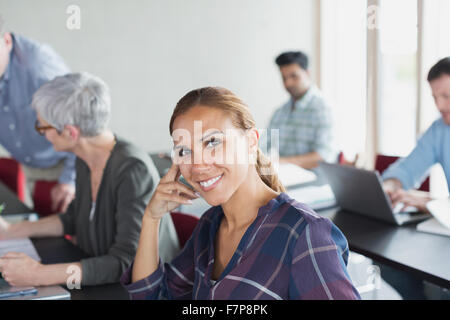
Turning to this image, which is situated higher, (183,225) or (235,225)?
(235,225)

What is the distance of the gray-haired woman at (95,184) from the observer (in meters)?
1.36

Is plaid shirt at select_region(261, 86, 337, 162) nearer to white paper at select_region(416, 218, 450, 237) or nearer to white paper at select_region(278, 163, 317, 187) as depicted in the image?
white paper at select_region(278, 163, 317, 187)

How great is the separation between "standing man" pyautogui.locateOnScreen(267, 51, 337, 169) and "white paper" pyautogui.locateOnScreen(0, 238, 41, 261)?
6.35 ft

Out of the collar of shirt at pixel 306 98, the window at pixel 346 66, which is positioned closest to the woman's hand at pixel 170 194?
the collar of shirt at pixel 306 98

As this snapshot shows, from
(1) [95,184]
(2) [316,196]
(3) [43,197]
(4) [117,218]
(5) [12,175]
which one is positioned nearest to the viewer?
(4) [117,218]

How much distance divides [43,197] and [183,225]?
1306 mm

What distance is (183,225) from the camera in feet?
5.26

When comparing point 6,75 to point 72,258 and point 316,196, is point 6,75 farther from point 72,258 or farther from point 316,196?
point 316,196

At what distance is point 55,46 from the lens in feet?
12.5

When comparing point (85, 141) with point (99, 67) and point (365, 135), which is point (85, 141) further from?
point (365, 135)

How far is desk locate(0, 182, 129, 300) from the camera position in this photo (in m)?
1.29

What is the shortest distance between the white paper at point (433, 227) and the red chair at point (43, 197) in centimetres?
180

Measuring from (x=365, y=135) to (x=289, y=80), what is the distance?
106 centimetres

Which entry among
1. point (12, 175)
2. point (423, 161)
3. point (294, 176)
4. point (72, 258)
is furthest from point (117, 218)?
point (12, 175)
